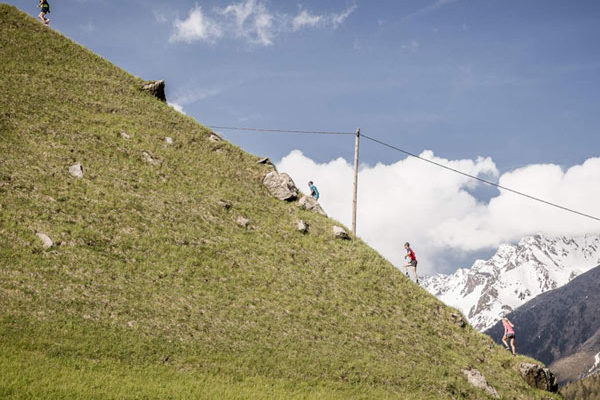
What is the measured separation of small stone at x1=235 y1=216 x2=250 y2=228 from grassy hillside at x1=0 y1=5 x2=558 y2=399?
0.52 metres

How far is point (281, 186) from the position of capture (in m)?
43.2

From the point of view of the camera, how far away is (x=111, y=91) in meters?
46.4

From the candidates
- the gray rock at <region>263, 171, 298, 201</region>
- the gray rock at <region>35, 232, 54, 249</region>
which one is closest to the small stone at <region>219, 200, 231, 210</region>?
the gray rock at <region>263, 171, 298, 201</region>

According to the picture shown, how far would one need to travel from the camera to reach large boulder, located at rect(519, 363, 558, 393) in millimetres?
29625

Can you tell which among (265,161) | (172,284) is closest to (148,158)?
(265,161)

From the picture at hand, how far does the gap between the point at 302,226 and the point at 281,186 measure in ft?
22.7

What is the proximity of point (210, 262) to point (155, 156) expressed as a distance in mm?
14594

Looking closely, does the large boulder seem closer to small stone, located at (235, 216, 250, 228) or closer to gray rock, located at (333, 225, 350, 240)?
gray rock, located at (333, 225, 350, 240)

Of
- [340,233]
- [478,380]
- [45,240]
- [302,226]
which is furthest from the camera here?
[340,233]

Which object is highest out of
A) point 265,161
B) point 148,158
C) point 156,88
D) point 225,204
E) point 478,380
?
point 156,88

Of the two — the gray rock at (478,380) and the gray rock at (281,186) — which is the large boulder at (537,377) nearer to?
the gray rock at (478,380)

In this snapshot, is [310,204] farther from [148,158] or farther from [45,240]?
[45,240]

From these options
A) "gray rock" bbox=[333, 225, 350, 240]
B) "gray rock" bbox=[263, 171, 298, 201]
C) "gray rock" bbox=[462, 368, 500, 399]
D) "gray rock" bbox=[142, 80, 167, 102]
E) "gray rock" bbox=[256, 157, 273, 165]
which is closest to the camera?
"gray rock" bbox=[462, 368, 500, 399]

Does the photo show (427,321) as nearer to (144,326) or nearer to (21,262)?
(144,326)
